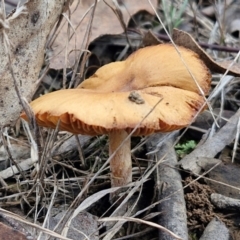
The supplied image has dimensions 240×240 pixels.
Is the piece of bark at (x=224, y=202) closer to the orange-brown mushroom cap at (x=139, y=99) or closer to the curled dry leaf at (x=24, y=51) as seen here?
the orange-brown mushroom cap at (x=139, y=99)

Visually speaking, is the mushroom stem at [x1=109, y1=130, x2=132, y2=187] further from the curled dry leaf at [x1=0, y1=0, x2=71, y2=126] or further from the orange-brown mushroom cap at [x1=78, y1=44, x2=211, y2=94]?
the curled dry leaf at [x1=0, y1=0, x2=71, y2=126]

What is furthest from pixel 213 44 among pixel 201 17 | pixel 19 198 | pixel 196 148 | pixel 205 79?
pixel 19 198

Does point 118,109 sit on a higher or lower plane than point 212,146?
higher

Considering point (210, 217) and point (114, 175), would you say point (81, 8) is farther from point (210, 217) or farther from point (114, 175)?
→ point (210, 217)

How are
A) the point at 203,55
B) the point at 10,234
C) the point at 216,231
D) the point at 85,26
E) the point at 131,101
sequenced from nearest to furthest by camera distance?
1. the point at 10,234
2. the point at 131,101
3. the point at 216,231
4. the point at 203,55
5. the point at 85,26

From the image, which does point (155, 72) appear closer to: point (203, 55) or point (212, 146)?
point (203, 55)

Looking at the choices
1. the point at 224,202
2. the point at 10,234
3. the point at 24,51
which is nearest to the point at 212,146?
the point at 224,202

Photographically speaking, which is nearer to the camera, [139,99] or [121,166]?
[139,99]
